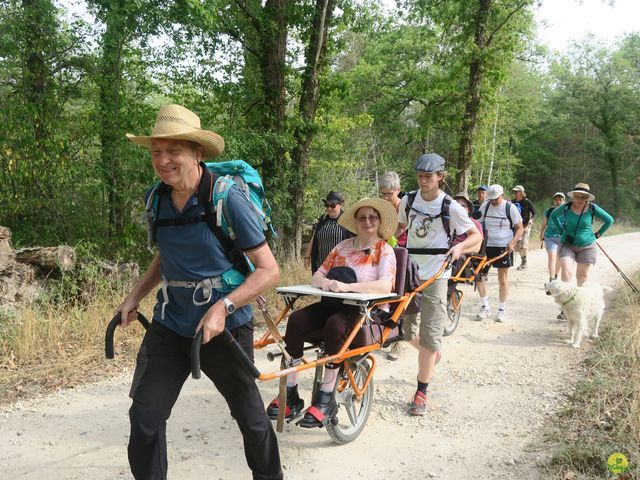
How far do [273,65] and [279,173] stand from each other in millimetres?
2364

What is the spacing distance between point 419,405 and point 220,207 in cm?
298

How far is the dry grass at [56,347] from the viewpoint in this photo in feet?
16.0

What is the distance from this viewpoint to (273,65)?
10.9 meters

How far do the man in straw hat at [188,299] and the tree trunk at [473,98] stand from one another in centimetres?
1216

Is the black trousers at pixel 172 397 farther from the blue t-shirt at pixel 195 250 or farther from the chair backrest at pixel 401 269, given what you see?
the chair backrest at pixel 401 269

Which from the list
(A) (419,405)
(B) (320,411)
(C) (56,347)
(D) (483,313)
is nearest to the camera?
(B) (320,411)

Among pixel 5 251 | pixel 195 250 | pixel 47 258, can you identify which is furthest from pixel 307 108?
pixel 195 250

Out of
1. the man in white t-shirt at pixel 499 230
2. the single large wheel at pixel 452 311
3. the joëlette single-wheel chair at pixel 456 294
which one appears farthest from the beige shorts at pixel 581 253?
the single large wheel at pixel 452 311

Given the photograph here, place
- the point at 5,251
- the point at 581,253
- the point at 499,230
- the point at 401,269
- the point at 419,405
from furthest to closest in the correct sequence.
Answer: the point at 499,230 < the point at 581,253 < the point at 5,251 < the point at 419,405 < the point at 401,269

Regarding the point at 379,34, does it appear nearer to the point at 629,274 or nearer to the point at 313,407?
the point at 629,274

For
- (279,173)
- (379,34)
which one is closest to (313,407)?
(279,173)

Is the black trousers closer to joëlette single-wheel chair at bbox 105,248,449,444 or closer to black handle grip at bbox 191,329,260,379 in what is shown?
black handle grip at bbox 191,329,260,379

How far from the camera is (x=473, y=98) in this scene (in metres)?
13.6

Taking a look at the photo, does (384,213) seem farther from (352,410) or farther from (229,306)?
(229,306)
